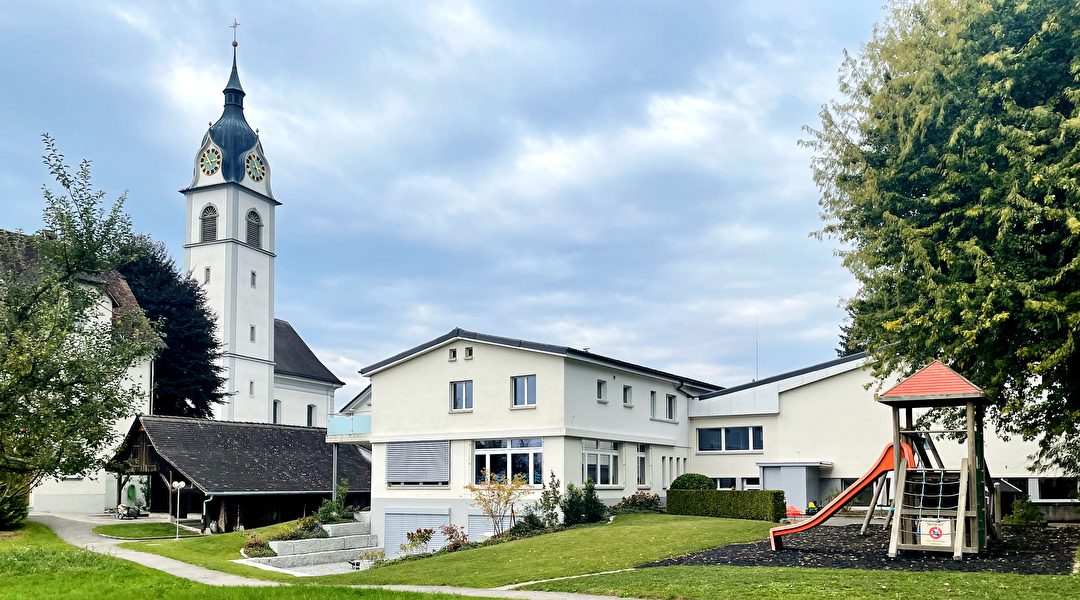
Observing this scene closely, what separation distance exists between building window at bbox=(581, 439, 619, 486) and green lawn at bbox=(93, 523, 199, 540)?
14.3 meters

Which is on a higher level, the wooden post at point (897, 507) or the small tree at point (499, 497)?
the wooden post at point (897, 507)

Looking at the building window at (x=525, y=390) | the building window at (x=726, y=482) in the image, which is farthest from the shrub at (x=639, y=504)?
the building window at (x=726, y=482)

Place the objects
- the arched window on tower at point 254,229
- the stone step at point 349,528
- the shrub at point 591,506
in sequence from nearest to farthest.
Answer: the shrub at point 591,506, the stone step at point 349,528, the arched window on tower at point 254,229

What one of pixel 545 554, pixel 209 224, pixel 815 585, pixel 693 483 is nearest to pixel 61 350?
pixel 545 554

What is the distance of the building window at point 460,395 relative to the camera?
103 feet

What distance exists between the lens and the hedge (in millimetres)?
29234

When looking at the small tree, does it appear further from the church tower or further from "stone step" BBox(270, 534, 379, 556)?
the church tower

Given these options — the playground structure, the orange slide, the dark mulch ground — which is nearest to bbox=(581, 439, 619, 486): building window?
the dark mulch ground

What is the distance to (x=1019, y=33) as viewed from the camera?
57.4 feet

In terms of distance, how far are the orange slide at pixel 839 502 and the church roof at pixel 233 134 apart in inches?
1952

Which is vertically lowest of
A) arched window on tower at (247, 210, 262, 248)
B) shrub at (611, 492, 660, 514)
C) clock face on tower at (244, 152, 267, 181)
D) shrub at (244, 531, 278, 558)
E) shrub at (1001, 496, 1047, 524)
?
shrub at (244, 531, 278, 558)

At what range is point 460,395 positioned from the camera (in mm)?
31578

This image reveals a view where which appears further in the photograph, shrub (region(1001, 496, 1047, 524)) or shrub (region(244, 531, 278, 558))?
shrub (region(244, 531, 278, 558))

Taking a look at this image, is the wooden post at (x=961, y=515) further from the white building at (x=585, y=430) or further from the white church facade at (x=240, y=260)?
the white church facade at (x=240, y=260)
